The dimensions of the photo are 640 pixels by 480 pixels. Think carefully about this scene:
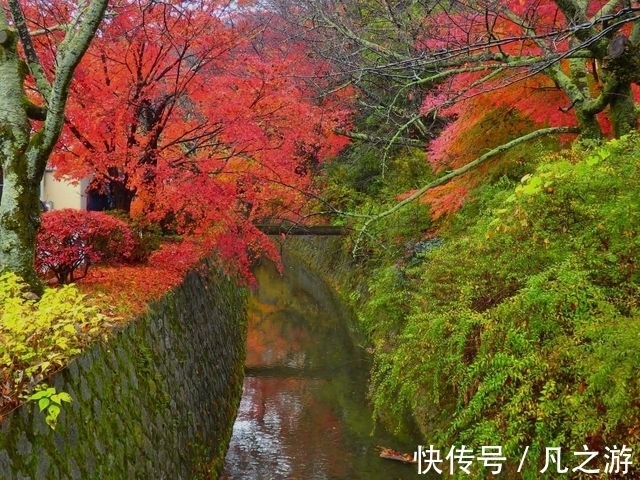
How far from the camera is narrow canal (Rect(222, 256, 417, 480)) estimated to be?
8695 millimetres

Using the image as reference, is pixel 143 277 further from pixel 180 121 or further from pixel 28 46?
pixel 28 46

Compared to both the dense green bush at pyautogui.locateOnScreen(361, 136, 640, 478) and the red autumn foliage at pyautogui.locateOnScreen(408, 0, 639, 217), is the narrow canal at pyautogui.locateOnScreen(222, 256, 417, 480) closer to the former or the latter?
the dense green bush at pyautogui.locateOnScreen(361, 136, 640, 478)

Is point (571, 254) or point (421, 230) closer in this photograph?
point (571, 254)

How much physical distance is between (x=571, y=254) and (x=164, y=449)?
5.55 m

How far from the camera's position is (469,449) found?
4414 millimetres

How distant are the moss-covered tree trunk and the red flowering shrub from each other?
46.7 inches

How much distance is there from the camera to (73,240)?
7.80 meters

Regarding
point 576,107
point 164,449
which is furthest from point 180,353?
point 576,107

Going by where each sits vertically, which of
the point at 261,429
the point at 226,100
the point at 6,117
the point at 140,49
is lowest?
the point at 261,429

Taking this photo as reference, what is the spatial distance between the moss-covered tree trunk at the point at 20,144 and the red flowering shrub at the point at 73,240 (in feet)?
3.89

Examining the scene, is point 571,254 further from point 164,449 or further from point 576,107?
point 164,449

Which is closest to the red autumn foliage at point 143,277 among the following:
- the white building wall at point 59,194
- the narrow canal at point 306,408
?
the narrow canal at point 306,408

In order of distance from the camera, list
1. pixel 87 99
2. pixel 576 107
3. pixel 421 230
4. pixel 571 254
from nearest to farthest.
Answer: pixel 571 254
pixel 576 107
pixel 87 99
pixel 421 230

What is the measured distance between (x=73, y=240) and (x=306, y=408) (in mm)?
6000
